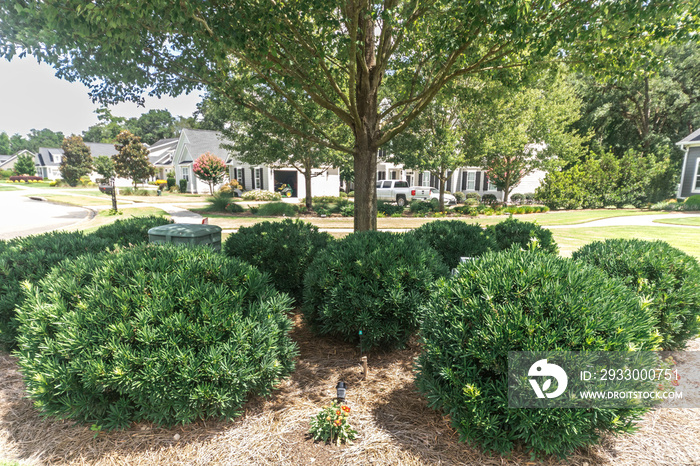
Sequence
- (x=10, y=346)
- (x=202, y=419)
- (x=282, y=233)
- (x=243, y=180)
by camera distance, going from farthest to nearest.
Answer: (x=243, y=180) → (x=282, y=233) → (x=10, y=346) → (x=202, y=419)

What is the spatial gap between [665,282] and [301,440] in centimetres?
427

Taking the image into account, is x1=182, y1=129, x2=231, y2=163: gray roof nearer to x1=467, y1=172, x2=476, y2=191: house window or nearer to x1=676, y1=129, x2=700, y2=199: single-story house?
x1=467, y1=172, x2=476, y2=191: house window

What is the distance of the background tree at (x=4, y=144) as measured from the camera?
118975mm

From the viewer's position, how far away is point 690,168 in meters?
23.8

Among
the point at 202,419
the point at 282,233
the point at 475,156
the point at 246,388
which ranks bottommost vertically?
the point at 202,419

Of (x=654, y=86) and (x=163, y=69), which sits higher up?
(x=654, y=86)

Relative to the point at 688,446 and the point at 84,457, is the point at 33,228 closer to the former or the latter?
the point at 84,457

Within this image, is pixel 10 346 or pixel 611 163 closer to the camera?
pixel 10 346

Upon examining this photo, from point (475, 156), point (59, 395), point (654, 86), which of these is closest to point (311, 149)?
point (475, 156)

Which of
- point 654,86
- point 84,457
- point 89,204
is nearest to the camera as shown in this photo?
point 84,457

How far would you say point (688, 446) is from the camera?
2.75 metres

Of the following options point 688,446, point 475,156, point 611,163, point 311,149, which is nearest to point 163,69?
point 688,446

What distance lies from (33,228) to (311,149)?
42.9 ft

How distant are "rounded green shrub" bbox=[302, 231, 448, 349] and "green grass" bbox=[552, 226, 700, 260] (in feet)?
23.9
